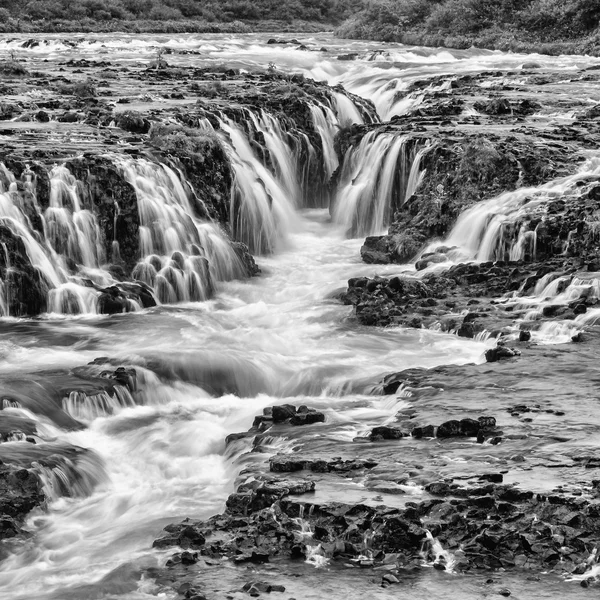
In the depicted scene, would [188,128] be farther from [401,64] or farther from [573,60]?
[573,60]

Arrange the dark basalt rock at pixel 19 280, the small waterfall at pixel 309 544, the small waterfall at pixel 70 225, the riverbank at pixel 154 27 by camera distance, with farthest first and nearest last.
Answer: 1. the riverbank at pixel 154 27
2. the small waterfall at pixel 70 225
3. the dark basalt rock at pixel 19 280
4. the small waterfall at pixel 309 544

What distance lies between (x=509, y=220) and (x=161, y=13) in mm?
59625

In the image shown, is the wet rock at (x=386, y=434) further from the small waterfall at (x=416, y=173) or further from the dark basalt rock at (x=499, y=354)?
the small waterfall at (x=416, y=173)

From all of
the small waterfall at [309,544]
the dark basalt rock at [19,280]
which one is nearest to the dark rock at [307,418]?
the small waterfall at [309,544]

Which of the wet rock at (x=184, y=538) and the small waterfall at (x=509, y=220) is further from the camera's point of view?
the small waterfall at (x=509, y=220)

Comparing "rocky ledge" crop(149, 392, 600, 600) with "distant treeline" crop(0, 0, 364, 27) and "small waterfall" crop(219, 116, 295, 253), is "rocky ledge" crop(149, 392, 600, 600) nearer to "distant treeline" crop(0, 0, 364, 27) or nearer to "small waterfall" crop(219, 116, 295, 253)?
"small waterfall" crop(219, 116, 295, 253)

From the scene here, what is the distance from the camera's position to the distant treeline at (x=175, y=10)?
72312 millimetres

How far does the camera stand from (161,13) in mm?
77188

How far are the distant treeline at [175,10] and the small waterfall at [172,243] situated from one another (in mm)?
46635

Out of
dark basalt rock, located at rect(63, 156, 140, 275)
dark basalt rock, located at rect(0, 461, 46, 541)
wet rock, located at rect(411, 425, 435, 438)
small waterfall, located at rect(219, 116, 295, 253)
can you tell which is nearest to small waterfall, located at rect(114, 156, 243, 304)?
dark basalt rock, located at rect(63, 156, 140, 275)

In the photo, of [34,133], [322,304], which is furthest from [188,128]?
[322,304]

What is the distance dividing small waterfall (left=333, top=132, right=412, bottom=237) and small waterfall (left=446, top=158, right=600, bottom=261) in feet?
12.1

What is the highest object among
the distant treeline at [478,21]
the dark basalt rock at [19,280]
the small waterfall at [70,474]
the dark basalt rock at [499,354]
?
the distant treeline at [478,21]

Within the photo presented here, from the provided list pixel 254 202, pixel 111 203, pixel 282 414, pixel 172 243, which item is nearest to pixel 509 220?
pixel 254 202
